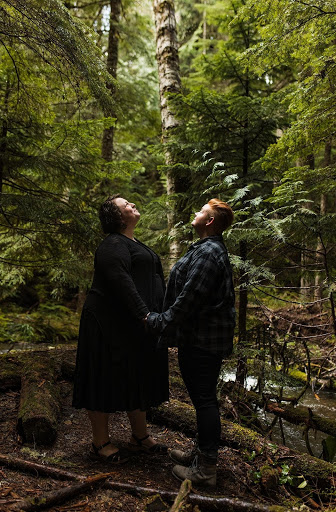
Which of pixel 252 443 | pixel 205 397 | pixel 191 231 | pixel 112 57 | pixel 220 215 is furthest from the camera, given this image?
pixel 112 57

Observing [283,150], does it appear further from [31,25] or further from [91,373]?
[91,373]

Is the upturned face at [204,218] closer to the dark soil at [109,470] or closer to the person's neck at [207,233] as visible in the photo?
the person's neck at [207,233]

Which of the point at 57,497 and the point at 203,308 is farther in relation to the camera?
the point at 203,308

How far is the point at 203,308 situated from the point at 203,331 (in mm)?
171

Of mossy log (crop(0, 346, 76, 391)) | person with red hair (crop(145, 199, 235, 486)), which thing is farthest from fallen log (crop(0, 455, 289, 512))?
mossy log (crop(0, 346, 76, 391))

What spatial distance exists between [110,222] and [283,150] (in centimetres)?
266

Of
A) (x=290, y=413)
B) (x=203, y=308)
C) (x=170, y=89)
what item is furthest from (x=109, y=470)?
(x=170, y=89)

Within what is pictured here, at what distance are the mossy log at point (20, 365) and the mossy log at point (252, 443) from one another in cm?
140

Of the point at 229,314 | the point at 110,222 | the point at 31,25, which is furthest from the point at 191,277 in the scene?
the point at 31,25

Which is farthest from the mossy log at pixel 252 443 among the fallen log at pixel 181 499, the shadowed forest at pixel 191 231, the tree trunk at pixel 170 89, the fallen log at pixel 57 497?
the tree trunk at pixel 170 89

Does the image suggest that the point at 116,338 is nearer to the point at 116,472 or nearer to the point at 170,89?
the point at 116,472

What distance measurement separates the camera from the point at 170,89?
21.4ft

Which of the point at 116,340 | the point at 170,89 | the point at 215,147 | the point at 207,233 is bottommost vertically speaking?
the point at 116,340

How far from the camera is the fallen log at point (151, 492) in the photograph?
2186 mm
